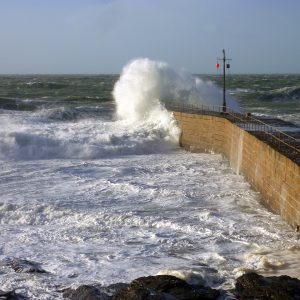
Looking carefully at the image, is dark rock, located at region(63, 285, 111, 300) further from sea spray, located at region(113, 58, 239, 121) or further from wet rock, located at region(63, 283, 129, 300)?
sea spray, located at region(113, 58, 239, 121)

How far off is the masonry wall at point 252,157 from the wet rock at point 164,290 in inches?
142

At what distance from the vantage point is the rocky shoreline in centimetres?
728

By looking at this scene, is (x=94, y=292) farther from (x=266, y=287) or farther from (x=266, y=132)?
(x=266, y=132)

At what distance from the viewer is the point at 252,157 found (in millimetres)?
15039

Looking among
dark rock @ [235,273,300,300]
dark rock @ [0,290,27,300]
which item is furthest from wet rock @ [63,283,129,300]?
dark rock @ [235,273,300,300]

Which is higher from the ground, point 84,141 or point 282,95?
point 84,141

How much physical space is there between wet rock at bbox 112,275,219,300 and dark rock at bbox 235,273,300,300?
41cm

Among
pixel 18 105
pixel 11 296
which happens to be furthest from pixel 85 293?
pixel 18 105

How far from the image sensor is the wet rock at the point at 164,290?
729 cm

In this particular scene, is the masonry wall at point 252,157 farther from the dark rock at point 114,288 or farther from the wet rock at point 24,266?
the wet rock at point 24,266

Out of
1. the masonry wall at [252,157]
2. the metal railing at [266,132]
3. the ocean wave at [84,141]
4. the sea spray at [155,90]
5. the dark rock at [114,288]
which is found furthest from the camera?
the sea spray at [155,90]

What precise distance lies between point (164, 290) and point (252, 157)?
817 cm

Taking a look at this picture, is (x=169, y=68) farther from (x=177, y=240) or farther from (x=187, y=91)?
(x=177, y=240)

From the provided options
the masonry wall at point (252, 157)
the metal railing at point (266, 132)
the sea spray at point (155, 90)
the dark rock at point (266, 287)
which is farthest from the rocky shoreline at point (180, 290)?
the sea spray at point (155, 90)
